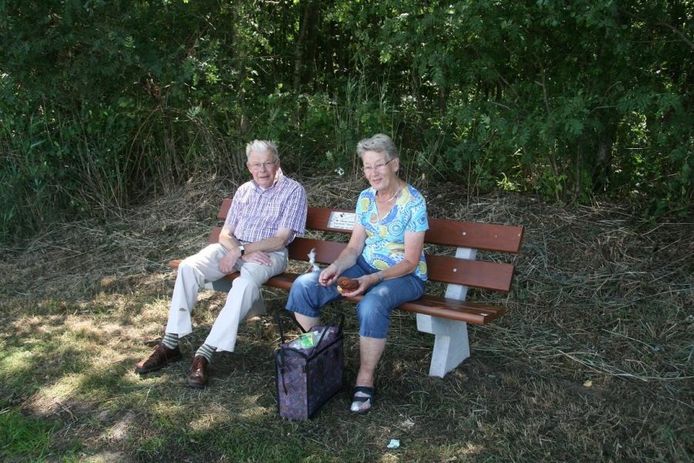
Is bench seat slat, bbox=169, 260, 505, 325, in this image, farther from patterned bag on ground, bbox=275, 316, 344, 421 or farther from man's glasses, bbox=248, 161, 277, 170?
man's glasses, bbox=248, 161, 277, 170

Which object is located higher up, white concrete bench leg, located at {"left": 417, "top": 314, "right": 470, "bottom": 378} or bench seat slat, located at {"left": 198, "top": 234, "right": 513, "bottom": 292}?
bench seat slat, located at {"left": 198, "top": 234, "right": 513, "bottom": 292}

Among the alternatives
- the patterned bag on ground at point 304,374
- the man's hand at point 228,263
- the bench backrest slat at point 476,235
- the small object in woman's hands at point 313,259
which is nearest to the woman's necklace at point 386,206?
the bench backrest slat at point 476,235

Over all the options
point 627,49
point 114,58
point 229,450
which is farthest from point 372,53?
point 229,450

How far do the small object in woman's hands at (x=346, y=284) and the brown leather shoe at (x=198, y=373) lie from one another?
856 millimetres

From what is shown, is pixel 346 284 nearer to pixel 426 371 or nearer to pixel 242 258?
pixel 426 371

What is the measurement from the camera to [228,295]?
382 centimetres

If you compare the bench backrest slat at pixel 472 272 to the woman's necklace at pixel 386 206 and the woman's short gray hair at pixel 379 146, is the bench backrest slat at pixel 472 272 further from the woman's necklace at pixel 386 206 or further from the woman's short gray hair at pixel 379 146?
the woman's short gray hair at pixel 379 146

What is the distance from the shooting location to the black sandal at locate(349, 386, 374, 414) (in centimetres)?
341

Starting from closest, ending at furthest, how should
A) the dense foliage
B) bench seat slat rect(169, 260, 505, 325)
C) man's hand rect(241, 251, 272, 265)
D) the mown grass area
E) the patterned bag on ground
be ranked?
the mown grass area → the patterned bag on ground → bench seat slat rect(169, 260, 505, 325) → man's hand rect(241, 251, 272, 265) → the dense foliage

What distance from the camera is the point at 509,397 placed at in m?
3.53

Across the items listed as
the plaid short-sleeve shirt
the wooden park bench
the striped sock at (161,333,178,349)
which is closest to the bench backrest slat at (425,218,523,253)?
the wooden park bench

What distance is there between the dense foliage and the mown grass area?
504 mm

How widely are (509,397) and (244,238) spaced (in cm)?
186

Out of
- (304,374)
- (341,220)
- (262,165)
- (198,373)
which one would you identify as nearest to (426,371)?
Result: (304,374)
